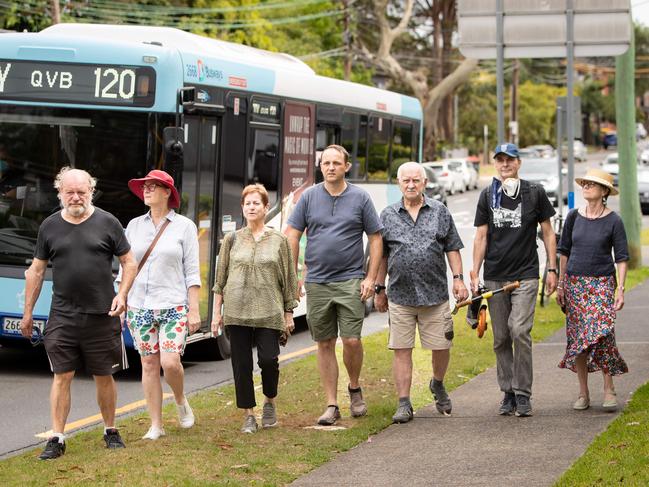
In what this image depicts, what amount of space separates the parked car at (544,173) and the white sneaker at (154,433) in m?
31.9

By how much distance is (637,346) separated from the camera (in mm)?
12852

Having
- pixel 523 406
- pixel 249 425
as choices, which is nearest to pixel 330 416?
pixel 249 425

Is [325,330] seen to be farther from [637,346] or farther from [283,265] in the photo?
[637,346]

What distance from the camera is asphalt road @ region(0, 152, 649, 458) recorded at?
31.3 ft

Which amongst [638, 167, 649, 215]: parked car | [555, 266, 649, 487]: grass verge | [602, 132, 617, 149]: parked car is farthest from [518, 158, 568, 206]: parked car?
[602, 132, 617, 149]: parked car

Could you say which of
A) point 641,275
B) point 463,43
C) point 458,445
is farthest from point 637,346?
point 641,275

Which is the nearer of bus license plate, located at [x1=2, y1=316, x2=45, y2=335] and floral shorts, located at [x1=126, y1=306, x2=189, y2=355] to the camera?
floral shorts, located at [x1=126, y1=306, x2=189, y2=355]

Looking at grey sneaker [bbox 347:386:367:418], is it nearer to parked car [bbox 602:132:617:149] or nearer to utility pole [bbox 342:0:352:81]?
utility pole [bbox 342:0:352:81]

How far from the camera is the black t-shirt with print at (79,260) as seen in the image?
808cm

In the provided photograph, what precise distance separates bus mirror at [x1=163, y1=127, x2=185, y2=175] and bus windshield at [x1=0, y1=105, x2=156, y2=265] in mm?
169

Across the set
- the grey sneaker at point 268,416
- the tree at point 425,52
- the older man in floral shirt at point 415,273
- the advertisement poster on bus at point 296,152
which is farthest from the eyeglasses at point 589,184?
the tree at point 425,52

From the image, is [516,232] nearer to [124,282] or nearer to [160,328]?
[160,328]

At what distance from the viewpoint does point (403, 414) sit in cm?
912

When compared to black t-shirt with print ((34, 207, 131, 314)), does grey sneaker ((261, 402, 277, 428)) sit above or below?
below
